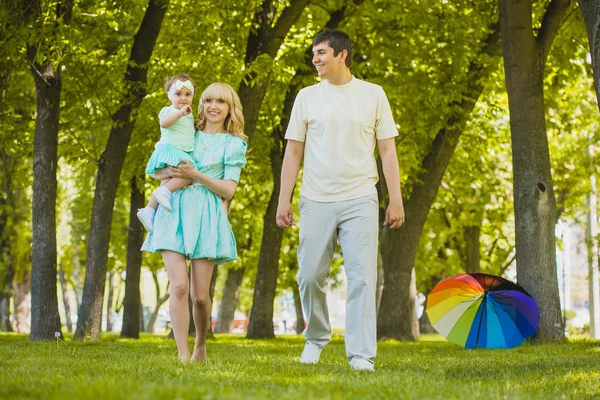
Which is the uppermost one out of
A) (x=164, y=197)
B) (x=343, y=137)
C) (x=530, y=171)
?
(x=530, y=171)

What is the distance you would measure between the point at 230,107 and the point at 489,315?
5670 millimetres

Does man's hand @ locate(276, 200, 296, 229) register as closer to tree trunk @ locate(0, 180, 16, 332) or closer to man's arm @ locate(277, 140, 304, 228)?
man's arm @ locate(277, 140, 304, 228)

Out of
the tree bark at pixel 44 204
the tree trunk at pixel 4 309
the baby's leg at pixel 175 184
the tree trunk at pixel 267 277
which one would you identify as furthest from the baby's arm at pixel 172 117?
the tree trunk at pixel 4 309

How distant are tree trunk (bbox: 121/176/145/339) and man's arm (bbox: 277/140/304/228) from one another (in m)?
15.1

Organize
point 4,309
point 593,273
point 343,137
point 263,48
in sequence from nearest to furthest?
point 343,137, point 263,48, point 593,273, point 4,309

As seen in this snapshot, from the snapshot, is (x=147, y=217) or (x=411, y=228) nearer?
(x=147, y=217)

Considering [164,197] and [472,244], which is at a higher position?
[472,244]

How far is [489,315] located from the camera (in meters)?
12.0

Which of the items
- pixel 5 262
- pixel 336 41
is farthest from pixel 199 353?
pixel 5 262

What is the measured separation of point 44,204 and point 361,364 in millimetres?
9012

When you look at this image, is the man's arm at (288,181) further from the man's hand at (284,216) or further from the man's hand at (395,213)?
the man's hand at (395,213)

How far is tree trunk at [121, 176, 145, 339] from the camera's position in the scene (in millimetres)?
22469

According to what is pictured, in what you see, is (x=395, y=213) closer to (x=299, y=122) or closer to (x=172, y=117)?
(x=299, y=122)

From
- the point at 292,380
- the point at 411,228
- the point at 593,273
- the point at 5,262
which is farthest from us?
the point at 5,262
